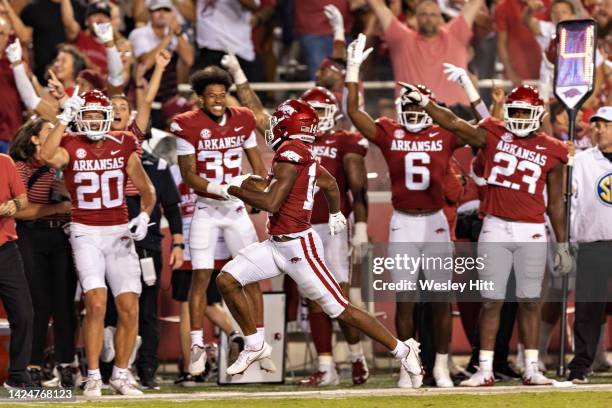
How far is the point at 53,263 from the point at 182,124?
1.40 m

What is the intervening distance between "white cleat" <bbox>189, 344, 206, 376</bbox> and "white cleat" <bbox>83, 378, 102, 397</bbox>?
2.32 ft

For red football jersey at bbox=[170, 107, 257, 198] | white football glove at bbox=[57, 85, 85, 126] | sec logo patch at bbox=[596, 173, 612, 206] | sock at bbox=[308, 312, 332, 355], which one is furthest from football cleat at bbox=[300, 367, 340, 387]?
white football glove at bbox=[57, 85, 85, 126]

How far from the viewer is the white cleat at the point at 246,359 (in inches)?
387

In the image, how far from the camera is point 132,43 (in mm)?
13859

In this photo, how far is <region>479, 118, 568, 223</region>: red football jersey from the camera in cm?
1068

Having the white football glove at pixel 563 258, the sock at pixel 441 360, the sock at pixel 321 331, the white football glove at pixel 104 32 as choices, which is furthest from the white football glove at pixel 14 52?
the white football glove at pixel 563 258

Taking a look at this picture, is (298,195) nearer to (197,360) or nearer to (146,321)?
(197,360)

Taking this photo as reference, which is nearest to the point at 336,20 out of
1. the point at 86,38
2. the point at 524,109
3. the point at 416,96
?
the point at 416,96

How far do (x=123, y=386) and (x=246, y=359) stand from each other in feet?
3.29

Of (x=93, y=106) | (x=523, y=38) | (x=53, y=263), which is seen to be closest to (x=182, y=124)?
(x=93, y=106)

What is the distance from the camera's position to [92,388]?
10.2 meters

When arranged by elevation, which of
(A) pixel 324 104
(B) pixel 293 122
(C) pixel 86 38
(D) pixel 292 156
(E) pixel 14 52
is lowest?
(D) pixel 292 156

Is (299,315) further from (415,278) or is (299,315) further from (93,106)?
→ (93,106)

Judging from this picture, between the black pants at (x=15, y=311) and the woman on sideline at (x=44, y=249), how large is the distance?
0.52m
